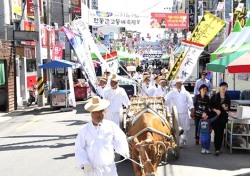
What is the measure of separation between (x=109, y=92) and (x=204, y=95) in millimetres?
2398

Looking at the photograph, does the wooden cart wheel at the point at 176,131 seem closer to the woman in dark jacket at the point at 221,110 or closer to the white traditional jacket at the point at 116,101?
the woman in dark jacket at the point at 221,110

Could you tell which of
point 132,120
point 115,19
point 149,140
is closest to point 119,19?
point 115,19

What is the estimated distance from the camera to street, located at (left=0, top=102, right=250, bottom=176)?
315 inches

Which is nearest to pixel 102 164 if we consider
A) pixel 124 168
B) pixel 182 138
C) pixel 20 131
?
pixel 124 168

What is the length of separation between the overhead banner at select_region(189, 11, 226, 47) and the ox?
22.3ft

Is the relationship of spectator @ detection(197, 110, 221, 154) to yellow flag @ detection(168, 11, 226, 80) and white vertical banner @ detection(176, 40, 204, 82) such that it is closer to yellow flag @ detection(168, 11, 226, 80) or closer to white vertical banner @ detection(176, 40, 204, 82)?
white vertical banner @ detection(176, 40, 204, 82)

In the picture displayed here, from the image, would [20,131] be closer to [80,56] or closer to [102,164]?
[80,56]

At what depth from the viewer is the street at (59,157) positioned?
315 inches

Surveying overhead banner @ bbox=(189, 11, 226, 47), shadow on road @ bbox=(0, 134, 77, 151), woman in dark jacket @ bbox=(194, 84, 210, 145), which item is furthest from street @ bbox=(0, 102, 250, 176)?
overhead banner @ bbox=(189, 11, 226, 47)

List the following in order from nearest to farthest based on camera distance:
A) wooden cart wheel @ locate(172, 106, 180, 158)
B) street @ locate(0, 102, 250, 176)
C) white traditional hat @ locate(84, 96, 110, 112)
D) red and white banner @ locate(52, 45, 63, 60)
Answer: white traditional hat @ locate(84, 96, 110, 112), street @ locate(0, 102, 250, 176), wooden cart wheel @ locate(172, 106, 180, 158), red and white banner @ locate(52, 45, 63, 60)

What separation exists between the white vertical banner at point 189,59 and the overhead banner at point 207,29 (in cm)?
69

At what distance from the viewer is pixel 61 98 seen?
1912 cm

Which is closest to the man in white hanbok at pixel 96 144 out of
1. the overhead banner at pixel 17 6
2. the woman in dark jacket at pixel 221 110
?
the woman in dark jacket at pixel 221 110

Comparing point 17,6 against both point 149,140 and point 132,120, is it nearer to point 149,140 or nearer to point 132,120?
point 132,120
